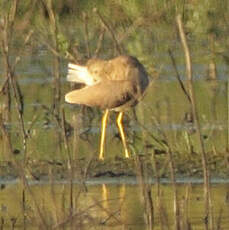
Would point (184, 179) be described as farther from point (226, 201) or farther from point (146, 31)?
point (146, 31)

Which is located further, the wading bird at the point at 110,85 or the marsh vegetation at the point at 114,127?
the wading bird at the point at 110,85

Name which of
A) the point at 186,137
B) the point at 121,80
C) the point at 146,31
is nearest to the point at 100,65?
the point at 121,80

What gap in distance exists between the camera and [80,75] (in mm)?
11125

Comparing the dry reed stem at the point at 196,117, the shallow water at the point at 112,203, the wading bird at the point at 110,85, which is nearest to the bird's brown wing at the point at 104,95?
the wading bird at the point at 110,85

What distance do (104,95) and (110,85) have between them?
0.39 ft

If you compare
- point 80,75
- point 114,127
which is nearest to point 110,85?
point 80,75

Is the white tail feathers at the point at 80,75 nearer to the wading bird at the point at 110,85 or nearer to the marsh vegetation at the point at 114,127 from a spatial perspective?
the wading bird at the point at 110,85

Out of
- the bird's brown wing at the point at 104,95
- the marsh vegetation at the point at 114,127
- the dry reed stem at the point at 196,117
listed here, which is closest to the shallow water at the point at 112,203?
the marsh vegetation at the point at 114,127

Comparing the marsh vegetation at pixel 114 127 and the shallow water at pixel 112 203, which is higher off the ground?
the marsh vegetation at pixel 114 127

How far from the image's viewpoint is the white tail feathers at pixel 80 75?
36.1ft

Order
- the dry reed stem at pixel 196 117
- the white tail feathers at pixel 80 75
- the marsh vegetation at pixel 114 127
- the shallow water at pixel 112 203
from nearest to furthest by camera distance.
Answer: the dry reed stem at pixel 196 117 < the marsh vegetation at pixel 114 127 < the shallow water at pixel 112 203 < the white tail feathers at pixel 80 75

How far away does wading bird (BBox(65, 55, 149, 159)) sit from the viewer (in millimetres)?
10711

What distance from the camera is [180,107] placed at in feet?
41.6

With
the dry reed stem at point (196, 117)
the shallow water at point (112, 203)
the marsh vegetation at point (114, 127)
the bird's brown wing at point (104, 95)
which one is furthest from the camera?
the bird's brown wing at point (104, 95)
